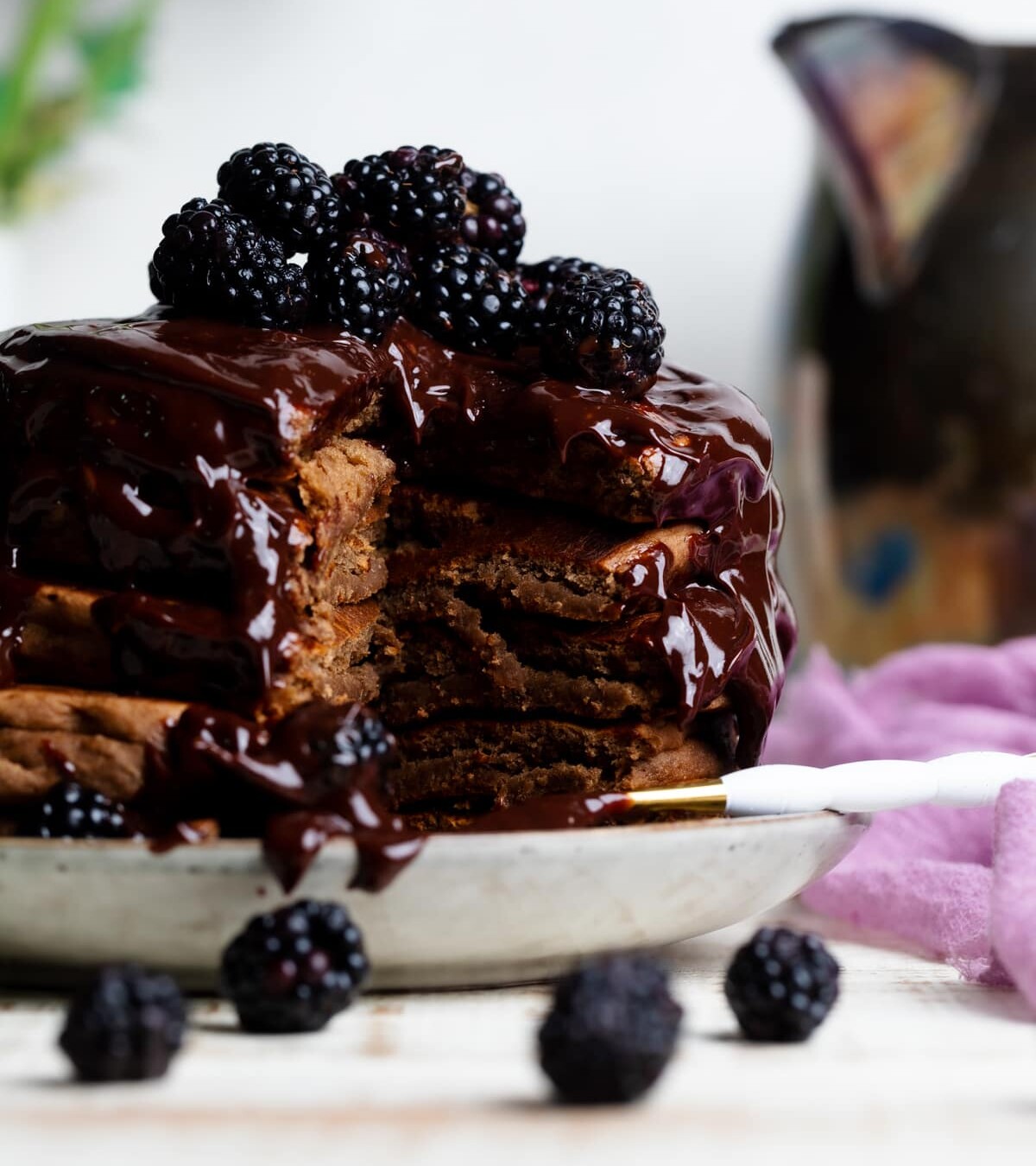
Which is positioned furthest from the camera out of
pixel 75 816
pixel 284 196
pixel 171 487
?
pixel 284 196

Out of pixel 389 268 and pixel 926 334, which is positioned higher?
pixel 389 268

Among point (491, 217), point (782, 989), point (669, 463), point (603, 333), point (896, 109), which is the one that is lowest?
point (782, 989)

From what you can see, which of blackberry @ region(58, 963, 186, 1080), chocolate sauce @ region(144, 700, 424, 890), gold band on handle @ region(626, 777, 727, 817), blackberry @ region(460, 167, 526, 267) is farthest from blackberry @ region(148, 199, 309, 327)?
blackberry @ region(58, 963, 186, 1080)

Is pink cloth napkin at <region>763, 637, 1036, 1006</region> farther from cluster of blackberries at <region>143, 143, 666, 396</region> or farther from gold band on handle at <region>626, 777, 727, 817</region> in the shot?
cluster of blackberries at <region>143, 143, 666, 396</region>

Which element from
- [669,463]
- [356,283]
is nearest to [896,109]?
[669,463]

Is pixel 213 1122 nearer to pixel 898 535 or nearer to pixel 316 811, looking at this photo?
pixel 316 811

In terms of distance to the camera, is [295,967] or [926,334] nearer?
[295,967]

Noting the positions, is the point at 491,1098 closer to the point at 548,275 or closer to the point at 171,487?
the point at 171,487

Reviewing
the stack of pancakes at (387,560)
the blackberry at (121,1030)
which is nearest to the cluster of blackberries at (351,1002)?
the blackberry at (121,1030)

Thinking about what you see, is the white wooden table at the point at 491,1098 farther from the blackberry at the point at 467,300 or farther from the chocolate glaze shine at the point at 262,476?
the blackberry at the point at 467,300
